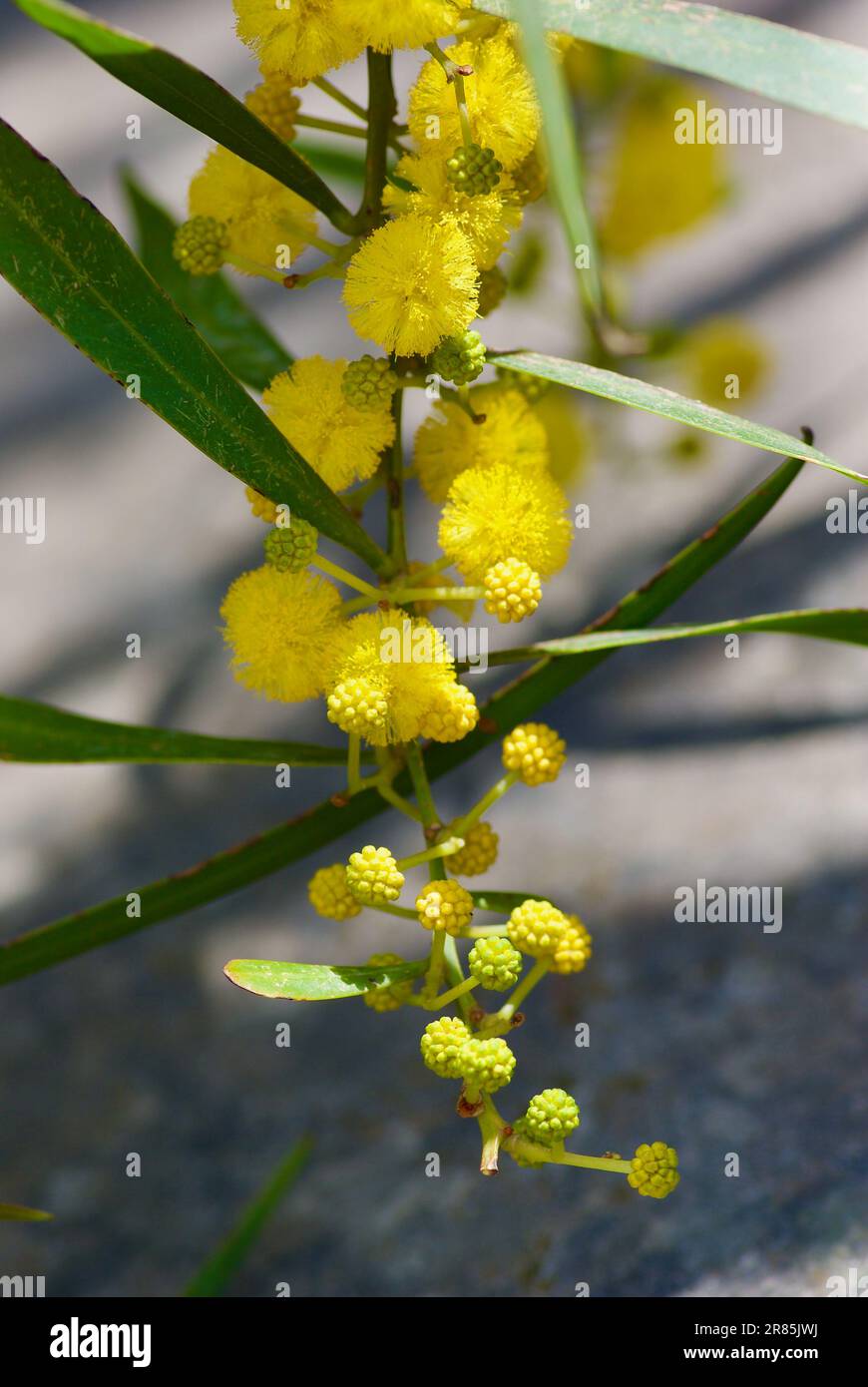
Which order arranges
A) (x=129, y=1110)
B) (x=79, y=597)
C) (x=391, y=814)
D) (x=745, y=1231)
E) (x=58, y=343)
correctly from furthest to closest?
(x=58, y=343)
(x=79, y=597)
(x=391, y=814)
(x=129, y=1110)
(x=745, y=1231)

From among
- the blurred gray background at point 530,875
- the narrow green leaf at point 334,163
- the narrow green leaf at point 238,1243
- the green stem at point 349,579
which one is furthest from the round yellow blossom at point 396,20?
the narrow green leaf at point 238,1243

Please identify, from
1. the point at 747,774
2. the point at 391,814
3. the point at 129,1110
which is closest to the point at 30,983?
the point at 129,1110

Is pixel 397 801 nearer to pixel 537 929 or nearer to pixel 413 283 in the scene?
pixel 537 929

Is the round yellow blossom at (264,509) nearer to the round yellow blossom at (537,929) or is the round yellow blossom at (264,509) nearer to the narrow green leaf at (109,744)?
the narrow green leaf at (109,744)

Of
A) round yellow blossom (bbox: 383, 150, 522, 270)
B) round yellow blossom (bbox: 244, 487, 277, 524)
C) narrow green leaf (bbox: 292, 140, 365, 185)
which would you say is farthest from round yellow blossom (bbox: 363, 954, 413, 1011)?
narrow green leaf (bbox: 292, 140, 365, 185)

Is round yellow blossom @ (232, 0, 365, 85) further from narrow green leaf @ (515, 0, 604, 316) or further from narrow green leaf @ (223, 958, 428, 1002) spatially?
narrow green leaf @ (223, 958, 428, 1002)

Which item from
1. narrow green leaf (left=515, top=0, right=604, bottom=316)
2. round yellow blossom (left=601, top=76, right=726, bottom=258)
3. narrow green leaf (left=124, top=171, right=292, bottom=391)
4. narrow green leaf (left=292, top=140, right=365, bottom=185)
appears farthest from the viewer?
round yellow blossom (left=601, top=76, right=726, bottom=258)

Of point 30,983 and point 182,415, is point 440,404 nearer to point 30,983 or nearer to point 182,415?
point 182,415
